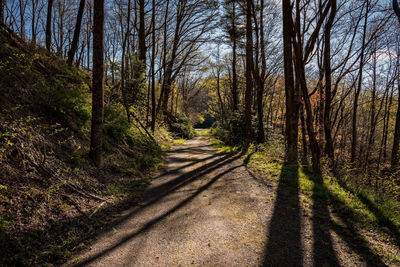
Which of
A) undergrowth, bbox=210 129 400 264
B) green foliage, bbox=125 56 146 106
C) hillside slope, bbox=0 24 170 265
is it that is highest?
green foliage, bbox=125 56 146 106

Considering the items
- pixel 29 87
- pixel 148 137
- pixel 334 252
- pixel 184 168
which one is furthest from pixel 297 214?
pixel 148 137

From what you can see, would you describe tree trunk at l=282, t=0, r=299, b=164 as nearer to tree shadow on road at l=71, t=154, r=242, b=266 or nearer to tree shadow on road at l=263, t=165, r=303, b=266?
tree shadow on road at l=71, t=154, r=242, b=266

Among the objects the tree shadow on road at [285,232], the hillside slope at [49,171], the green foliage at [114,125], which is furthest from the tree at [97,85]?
the tree shadow on road at [285,232]

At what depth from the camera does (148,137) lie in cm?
1073

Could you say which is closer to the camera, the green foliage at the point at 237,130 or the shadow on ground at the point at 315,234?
the shadow on ground at the point at 315,234

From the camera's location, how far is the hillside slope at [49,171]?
8.30 feet

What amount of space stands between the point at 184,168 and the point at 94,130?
3428mm

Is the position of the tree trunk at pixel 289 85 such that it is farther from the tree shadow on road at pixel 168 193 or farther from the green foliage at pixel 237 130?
the green foliage at pixel 237 130

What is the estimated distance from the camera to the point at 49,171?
3.59 metres

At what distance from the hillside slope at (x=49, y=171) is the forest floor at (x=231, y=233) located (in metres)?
0.48

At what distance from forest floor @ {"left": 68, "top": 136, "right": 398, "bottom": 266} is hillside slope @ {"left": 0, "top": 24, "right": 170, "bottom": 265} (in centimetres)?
48

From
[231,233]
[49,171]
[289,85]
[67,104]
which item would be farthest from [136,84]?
[231,233]

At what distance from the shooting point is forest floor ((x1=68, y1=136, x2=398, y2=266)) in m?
2.49

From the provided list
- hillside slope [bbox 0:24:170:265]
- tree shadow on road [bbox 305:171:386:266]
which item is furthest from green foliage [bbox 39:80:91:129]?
tree shadow on road [bbox 305:171:386:266]
